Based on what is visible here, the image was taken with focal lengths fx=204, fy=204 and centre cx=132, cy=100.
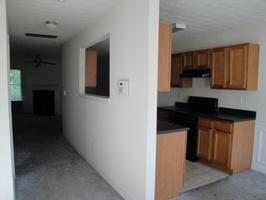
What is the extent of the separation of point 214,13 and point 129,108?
1868 mm

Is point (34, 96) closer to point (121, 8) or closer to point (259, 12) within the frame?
point (121, 8)

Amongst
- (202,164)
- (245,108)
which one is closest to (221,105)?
(245,108)

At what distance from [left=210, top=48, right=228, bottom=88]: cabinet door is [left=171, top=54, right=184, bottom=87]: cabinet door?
841 mm

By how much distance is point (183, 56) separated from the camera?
15.0 feet

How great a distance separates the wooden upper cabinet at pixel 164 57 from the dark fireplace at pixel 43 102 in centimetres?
849

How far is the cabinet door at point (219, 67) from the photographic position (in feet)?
12.2

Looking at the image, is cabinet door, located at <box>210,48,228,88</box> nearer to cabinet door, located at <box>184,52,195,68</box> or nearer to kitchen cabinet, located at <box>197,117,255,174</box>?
cabinet door, located at <box>184,52,195,68</box>

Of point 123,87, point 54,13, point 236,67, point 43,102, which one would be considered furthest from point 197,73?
point 43,102

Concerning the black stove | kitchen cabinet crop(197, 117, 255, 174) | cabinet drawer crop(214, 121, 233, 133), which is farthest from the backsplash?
cabinet drawer crop(214, 121, 233, 133)

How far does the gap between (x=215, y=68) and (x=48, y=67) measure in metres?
8.24

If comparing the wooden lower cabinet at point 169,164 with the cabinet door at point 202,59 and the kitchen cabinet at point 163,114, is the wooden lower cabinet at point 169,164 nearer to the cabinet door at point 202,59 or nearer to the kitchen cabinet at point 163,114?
the kitchen cabinet at point 163,114

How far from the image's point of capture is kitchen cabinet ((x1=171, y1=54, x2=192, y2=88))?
4664 millimetres

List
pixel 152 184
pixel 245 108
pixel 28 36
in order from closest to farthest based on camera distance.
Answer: pixel 152 184 < pixel 245 108 < pixel 28 36

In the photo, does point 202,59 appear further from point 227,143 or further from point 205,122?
point 227,143
